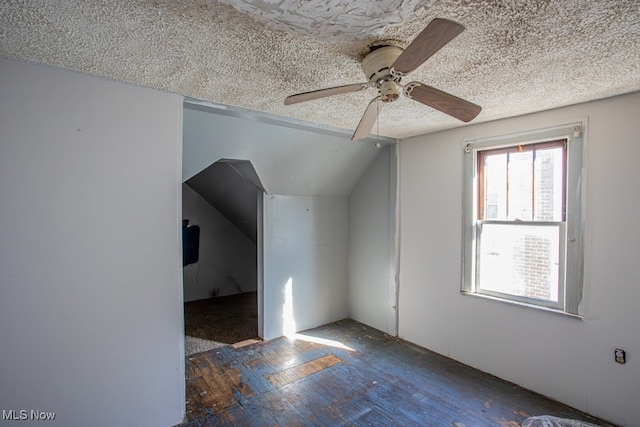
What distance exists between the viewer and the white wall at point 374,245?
335cm

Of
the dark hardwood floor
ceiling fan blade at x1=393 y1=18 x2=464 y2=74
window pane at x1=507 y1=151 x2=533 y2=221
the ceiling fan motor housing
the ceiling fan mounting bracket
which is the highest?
the ceiling fan motor housing

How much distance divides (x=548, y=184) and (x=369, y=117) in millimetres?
1603

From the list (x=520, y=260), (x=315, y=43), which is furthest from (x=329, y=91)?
(x=520, y=260)

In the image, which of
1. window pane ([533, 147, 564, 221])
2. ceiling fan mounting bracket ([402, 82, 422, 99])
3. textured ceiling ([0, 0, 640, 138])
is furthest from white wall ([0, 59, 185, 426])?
window pane ([533, 147, 564, 221])

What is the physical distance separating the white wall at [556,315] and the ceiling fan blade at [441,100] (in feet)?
4.02

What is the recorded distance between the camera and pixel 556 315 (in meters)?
2.20

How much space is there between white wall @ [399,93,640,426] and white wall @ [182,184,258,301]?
9.60ft

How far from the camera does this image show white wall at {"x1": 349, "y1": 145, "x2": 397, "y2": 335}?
3354 millimetres

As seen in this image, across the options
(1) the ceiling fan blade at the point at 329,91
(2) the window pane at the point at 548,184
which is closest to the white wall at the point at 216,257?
(1) the ceiling fan blade at the point at 329,91

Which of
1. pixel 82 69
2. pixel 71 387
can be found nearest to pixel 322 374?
pixel 71 387

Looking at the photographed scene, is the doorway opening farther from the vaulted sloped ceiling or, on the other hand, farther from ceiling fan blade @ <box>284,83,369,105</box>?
ceiling fan blade @ <box>284,83,369,105</box>

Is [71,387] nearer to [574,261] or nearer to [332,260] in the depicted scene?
[332,260]

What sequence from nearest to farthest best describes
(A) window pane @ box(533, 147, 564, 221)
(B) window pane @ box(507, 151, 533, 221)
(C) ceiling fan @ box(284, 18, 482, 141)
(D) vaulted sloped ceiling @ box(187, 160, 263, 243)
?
(C) ceiling fan @ box(284, 18, 482, 141), (A) window pane @ box(533, 147, 564, 221), (B) window pane @ box(507, 151, 533, 221), (D) vaulted sloped ceiling @ box(187, 160, 263, 243)

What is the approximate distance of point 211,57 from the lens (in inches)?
58.7
